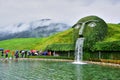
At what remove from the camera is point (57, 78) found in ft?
99.1

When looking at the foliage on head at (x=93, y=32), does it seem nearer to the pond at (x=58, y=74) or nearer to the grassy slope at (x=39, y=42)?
the grassy slope at (x=39, y=42)

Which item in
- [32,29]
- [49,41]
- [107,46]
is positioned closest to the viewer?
[107,46]

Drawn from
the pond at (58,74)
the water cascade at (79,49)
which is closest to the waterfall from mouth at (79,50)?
the water cascade at (79,49)

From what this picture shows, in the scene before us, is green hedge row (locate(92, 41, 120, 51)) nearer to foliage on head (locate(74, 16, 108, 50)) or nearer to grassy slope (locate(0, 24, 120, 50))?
foliage on head (locate(74, 16, 108, 50))

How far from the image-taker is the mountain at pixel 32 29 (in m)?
180

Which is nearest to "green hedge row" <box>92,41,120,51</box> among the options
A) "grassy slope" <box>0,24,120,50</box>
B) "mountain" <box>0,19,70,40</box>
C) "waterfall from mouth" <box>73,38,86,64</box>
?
"waterfall from mouth" <box>73,38,86,64</box>

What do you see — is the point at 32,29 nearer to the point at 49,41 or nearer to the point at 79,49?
the point at 49,41

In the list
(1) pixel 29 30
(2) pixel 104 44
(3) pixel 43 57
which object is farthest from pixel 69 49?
(1) pixel 29 30

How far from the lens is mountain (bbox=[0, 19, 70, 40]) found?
179875 millimetres

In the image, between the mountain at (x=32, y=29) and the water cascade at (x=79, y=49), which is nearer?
the water cascade at (x=79, y=49)

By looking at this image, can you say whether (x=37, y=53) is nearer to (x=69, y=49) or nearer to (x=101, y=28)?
(x=69, y=49)

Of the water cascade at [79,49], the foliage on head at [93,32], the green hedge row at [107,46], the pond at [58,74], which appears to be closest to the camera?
the pond at [58,74]

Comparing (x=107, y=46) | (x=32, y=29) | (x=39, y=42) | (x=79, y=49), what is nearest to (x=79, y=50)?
(x=79, y=49)

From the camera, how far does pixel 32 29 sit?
18638cm
